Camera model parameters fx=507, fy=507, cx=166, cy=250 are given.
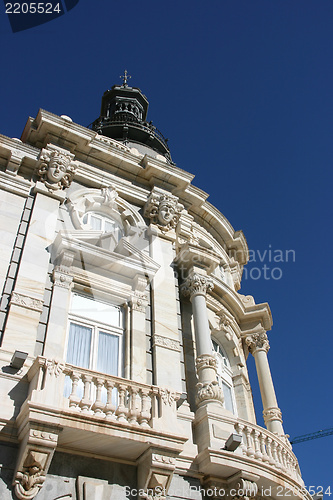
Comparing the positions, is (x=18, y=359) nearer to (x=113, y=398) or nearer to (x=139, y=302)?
(x=113, y=398)

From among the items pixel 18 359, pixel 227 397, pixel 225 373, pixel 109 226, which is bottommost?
pixel 18 359

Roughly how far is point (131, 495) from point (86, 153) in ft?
40.1

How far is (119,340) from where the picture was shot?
1507 centimetres

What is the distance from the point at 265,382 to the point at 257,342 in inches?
69.7

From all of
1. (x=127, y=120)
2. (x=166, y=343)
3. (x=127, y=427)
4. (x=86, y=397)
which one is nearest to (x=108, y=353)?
(x=166, y=343)

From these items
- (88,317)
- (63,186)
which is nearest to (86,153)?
(63,186)

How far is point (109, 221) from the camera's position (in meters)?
18.7

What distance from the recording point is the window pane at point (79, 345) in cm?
1397

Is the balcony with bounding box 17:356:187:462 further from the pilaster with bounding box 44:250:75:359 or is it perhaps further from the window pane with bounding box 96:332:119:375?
the window pane with bounding box 96:332:119:375

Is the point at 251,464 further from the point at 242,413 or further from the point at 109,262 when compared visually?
the point at 109,262

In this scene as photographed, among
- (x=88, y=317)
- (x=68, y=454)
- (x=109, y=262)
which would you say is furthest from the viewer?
(x=109, y=262)

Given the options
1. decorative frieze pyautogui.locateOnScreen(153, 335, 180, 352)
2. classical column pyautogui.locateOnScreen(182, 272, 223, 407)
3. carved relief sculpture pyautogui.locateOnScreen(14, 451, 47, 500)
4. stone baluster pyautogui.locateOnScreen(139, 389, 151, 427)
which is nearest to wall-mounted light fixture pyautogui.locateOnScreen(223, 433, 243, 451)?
classical column pyautogui.locateOnScreen(182, 272, 223, 407)

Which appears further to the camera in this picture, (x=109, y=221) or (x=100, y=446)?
(x=109, y=221)

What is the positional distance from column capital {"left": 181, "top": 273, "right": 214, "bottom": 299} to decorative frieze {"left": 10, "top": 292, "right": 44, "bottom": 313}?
5.52 metres
